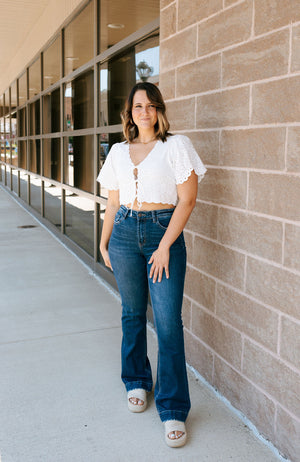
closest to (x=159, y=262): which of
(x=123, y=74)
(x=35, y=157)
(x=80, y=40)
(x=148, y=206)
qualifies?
(x=148, y=206)

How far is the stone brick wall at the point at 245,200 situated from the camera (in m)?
2.28

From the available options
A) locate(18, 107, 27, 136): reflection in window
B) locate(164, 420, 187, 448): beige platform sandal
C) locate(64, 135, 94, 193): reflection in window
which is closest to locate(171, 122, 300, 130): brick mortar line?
locate(164, 420, 187, 448): beige platform sandal

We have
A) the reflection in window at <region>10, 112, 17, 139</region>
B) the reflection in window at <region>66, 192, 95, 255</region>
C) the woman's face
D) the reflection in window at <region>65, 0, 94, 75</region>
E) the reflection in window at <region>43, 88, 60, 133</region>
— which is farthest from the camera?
the reflection in window at <region>10, 112, 17, 139</region>

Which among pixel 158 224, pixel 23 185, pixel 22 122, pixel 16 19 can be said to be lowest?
pixel 23 185

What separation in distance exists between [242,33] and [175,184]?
86 centimetres

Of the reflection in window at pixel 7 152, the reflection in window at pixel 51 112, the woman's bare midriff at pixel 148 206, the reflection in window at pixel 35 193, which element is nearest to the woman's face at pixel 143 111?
the woman's bare midriff at pixel 148 206

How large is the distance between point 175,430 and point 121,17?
4095 mm

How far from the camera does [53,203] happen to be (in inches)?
352

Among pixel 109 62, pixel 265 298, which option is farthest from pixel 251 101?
pixel 109 62

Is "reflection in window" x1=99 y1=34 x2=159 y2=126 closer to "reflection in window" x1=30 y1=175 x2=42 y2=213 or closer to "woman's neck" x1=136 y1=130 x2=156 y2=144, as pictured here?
"woman's neck" x1=136 y1=130 x2=156 y2=144

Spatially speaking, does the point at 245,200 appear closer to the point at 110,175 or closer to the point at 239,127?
the point at 239,127

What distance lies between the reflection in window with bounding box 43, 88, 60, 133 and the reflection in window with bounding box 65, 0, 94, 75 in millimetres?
1097

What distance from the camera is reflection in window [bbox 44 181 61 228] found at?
333 inches

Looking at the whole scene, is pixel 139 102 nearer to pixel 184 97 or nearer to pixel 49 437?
pixel 184 97
